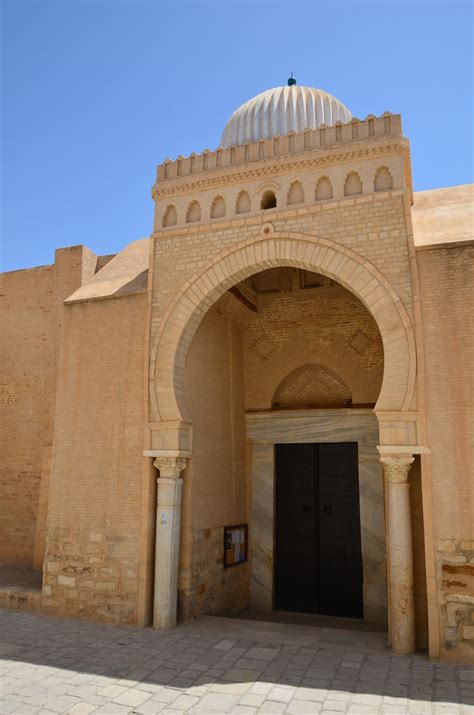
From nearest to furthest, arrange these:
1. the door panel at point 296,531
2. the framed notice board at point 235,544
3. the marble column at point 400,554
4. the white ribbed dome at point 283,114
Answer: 1. the marble column at point 400,554
2. the framed notice board at point 235,544
3. the door panel at point 296,531
4. the white ribbed dome at point 283,114

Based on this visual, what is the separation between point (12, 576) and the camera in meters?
9.84

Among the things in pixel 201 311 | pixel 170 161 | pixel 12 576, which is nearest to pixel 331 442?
pixel 201 311

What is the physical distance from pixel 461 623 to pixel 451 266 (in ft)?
13.3

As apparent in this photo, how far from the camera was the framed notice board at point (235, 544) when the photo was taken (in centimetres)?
893

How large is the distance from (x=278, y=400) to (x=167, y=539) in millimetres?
3388

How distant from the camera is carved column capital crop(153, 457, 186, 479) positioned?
25.6 feet

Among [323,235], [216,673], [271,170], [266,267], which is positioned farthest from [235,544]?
[271,170]

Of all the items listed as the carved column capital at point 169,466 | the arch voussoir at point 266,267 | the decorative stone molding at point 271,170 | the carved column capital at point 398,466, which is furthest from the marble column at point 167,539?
the decorative stone molding at point 271,170

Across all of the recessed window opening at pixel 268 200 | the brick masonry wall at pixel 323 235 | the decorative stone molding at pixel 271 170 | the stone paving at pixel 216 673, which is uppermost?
the decorative stone molding at pixel 271 170

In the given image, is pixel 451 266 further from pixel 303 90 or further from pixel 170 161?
pixel 303 90

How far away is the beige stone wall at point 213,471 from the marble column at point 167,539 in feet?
0.78

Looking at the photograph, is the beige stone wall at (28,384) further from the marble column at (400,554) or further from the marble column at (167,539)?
the marble column at (400,554)

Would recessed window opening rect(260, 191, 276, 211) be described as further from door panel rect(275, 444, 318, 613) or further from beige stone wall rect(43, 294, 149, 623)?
door panel rect(275, 444, 318, 613)

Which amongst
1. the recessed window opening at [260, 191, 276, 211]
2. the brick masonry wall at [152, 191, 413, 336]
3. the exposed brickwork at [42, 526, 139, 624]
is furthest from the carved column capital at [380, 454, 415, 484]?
the recessed window opening at [260, 191, 276, 211]
